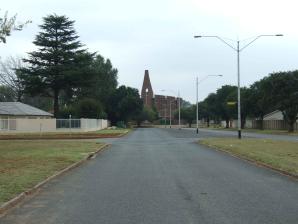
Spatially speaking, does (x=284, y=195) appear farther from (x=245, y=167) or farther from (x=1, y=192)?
(x=245, y=167)

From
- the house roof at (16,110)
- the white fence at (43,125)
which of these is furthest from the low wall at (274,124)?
the house roof at (16,110)

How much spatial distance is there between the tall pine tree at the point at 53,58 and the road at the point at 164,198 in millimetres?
68252

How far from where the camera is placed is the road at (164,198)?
34.8 ft

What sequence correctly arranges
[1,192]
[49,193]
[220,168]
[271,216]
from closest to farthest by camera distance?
1. [271,216]
2. [1,192]
3. [49,193]
4. [220,168]

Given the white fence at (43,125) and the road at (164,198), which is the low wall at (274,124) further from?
the road at (164,198)

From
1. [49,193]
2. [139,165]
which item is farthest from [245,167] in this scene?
[49,193]

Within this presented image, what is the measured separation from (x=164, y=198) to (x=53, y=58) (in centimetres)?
7783

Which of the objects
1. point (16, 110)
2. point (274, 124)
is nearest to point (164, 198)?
point (16, 110)

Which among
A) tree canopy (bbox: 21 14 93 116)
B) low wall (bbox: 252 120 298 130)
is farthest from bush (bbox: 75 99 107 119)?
low wall (bbox: 252 120 298 130)

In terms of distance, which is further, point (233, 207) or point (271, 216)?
point (233, 207)

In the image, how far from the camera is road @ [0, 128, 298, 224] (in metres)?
10.6

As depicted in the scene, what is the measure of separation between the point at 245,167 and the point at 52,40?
231 feet

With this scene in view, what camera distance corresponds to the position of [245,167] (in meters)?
22.7

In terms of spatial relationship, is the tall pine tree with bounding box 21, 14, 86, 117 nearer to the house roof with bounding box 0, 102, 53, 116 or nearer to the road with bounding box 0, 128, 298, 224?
the house roof with bounding box 0, 102, 53, 116
